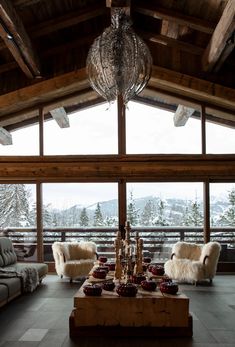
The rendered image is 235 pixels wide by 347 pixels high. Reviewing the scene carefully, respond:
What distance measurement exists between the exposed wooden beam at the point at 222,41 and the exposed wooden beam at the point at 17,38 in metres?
2.87

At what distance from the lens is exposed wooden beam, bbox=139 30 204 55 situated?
296 inches

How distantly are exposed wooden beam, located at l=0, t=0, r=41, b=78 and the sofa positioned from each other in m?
3.15

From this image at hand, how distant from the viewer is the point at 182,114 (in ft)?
29.7

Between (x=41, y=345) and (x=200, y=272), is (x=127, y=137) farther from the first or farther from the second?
(x=41, y=345)

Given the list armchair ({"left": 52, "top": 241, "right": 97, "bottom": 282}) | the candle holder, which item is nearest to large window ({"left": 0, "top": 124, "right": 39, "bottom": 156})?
armchair ({"left": 52, "top": 241, "right": 97, "bottom": 282})

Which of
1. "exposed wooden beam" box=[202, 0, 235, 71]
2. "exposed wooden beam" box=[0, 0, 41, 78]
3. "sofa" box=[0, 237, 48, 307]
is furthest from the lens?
"sofa" box=[0, 237, 48, 307]

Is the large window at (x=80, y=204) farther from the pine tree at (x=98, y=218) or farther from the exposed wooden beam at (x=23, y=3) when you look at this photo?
the exposed wooden beam at (x=23, y=3)

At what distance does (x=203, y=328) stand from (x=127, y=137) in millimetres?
Result: 4982

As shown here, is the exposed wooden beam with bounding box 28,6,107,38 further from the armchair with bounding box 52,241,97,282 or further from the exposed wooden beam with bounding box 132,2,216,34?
the armchair with bounding box 52,241,97,282

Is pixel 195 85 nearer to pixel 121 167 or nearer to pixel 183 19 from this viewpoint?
pixel 183 19

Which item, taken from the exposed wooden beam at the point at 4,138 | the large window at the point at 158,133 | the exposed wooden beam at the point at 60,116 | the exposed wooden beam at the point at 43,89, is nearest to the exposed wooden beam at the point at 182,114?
the large window at the point at 158,133

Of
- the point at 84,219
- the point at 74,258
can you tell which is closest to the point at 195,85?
the point at 84,219

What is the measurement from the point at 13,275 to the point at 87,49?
14.4ft

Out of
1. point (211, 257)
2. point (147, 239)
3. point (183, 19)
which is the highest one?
point (183, 19)
